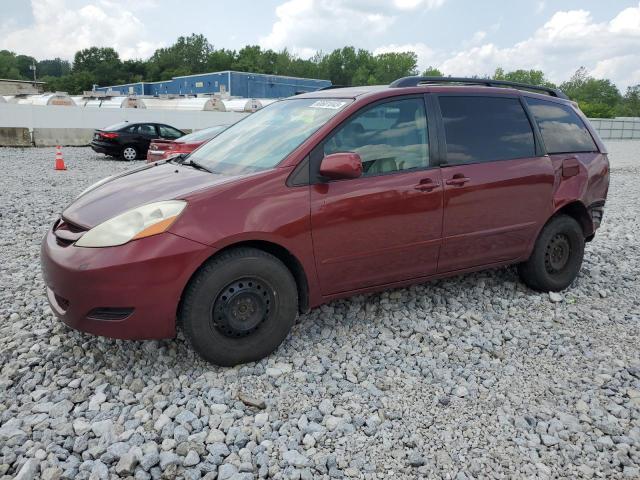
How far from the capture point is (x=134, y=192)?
3.41 m

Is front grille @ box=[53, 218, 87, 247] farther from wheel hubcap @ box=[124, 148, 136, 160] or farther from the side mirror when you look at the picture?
wheel hubcap @ box=[124, 148, 136, 160]

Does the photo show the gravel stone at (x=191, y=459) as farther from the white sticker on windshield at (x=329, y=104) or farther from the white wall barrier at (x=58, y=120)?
the white wall barrier at (x=58, y=120)

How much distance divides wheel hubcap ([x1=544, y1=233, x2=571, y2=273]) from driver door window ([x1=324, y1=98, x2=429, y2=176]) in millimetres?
1665

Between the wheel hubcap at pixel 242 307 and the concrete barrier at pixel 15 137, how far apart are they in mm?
20090

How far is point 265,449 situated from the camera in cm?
262

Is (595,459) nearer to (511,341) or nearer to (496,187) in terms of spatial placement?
(511,341)

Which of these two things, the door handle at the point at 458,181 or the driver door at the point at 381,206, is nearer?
the driver door at the point at 381,206

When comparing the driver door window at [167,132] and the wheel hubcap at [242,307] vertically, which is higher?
the driver door window at [167,132]

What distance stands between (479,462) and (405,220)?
1699mm

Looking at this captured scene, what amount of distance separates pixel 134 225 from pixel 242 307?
0.80 metres

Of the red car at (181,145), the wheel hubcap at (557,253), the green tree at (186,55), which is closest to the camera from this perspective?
the wheel hubcap at (557,253)

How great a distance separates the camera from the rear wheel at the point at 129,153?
57.4 feet

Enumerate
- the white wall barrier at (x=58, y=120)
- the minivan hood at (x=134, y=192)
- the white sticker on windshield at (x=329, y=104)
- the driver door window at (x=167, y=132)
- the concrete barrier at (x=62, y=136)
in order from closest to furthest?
the minivan hood at (x=134, y=192) → the white sticker on windshield at (x=329, y=104) → the driver door window at (x=167, y=132) → the concrete barrier at (x=62, y=136) → the white wall barrier at (x=58, y=120)

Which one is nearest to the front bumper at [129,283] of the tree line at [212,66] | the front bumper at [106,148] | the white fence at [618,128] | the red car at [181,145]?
the red car at [181,145]
